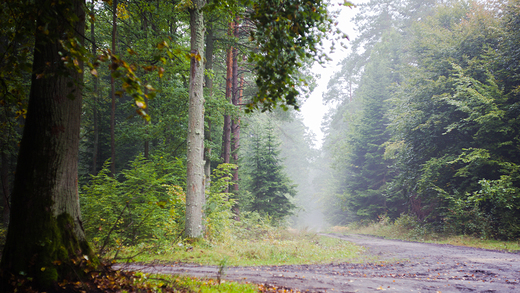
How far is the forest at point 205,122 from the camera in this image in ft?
9.45

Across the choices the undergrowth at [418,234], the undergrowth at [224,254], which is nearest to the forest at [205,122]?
the undergrowth at [224,254]

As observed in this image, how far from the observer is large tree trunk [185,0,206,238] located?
8812 millimetres

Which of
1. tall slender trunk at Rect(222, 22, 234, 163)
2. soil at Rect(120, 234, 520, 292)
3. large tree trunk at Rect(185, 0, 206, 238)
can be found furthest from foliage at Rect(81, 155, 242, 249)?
tall slender trunk at Rect(222, 22, 234, 163)

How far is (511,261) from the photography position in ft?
24.4

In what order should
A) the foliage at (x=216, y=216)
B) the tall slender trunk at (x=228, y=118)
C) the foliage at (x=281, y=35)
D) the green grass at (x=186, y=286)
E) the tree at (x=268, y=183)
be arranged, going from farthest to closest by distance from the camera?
the tree at (x=268, y=183) < the tall slender trunk at (x=228, y=118) < the foliage at (x=216, y=216) < the green grass at (x=186, y=286) < the foliage at (x=281, y=35)

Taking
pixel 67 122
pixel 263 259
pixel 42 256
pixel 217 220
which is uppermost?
pixel 67 122

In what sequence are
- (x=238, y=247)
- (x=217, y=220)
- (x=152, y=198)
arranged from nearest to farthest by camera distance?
1. (x=152, y=198)
2. (x=238, y=247)
3. (x=217, y=220)

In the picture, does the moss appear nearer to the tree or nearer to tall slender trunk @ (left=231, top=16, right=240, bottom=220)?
tall slender trunk @ (left=231, top=16, right=240, bottom=220)

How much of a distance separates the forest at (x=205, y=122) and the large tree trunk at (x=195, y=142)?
45 mm

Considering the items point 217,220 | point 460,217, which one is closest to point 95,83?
point 217,220

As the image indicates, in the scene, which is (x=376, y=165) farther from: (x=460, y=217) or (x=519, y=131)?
(x=519, y=131)

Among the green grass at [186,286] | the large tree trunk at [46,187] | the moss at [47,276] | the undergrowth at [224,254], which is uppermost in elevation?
the large tree trunk at [46,187]

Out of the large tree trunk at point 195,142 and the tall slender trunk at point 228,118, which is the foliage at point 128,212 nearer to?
the large tree trunk at point 195,142

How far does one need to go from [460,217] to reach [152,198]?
49.8ft
